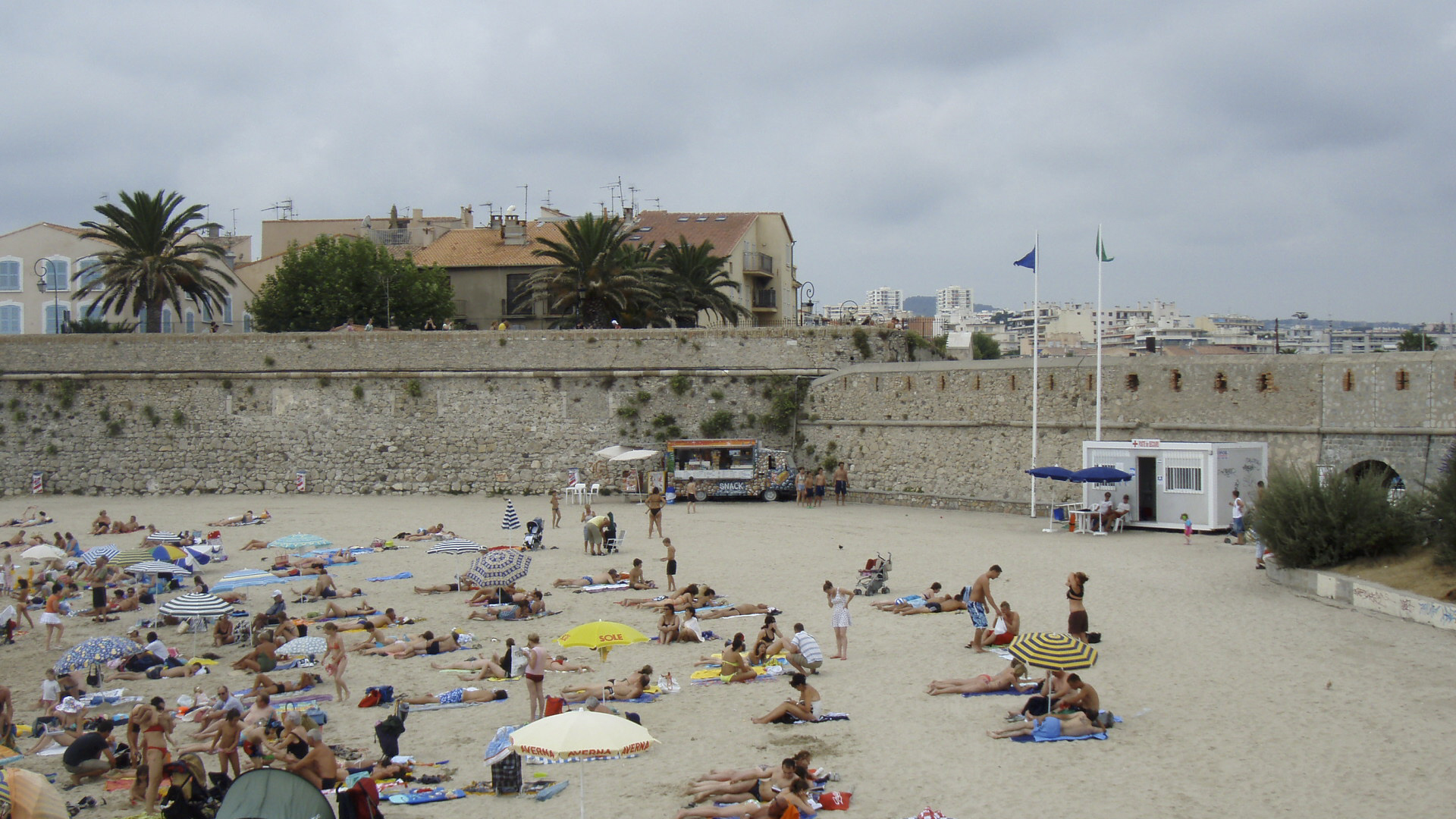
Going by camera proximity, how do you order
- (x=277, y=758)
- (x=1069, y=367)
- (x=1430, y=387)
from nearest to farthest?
(x=277, y=758) < (x=1430, y=387) < (x=1069, y=367)

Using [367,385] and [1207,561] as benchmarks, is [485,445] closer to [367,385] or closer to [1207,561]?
[367,385]

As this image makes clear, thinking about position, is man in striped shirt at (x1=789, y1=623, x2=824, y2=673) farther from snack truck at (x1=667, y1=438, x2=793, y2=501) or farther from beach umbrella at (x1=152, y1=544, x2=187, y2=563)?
snack truck at (x1=667, y1=438, x2=793, y2=501)

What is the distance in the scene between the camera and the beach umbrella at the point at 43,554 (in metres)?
19.5

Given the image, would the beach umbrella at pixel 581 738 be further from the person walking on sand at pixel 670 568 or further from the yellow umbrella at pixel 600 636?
the person walking on sand at pixel 670 568

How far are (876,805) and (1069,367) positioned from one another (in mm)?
17055

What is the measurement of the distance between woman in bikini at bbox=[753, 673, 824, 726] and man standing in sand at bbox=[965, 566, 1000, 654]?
10.2 feet

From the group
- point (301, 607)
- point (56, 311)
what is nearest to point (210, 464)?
point (56, 311)

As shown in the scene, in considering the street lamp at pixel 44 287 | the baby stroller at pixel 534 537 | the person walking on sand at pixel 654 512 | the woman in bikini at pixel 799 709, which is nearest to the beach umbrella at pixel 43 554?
the baby stroller at pixel 534 537

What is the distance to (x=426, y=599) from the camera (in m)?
17.5

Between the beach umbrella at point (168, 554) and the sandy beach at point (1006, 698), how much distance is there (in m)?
1.32

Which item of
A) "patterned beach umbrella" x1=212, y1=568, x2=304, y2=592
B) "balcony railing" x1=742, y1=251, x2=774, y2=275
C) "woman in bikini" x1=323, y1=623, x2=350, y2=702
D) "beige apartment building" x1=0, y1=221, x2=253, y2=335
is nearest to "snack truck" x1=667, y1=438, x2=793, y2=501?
"patterned beach umbrella" x1=212, y1=568, x2=304, y2=592

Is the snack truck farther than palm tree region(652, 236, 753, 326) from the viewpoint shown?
No

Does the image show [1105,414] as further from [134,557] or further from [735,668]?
[134,557]

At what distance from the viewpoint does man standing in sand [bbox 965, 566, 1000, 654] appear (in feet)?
42.9
